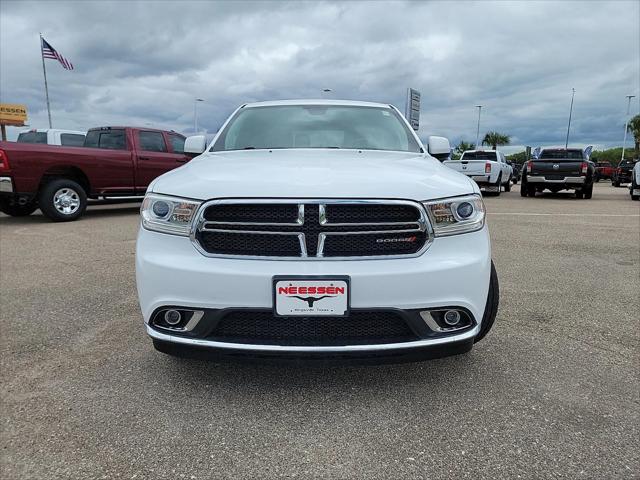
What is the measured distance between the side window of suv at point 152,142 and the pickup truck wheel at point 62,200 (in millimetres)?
1800

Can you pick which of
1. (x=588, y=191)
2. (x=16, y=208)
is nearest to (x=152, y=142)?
(x=16, y=208)

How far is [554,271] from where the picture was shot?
5117 mm

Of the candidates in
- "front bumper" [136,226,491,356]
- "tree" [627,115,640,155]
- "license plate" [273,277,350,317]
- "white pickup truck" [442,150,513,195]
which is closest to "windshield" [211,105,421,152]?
"front bumper" [136,226,491,356]

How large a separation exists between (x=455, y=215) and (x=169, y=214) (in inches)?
54.6

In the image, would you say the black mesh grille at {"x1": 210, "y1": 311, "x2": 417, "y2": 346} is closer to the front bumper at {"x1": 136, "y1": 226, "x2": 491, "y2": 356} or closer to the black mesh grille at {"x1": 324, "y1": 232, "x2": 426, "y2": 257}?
the front bumper at {"x1": 136, "y1": 226, "x2": 491, "y2": 356}

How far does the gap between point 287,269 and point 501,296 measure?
2713 millimetres

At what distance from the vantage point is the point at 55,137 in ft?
41.9

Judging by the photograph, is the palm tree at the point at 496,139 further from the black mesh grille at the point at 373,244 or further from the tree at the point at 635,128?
the black mesh grille at the point at 373,244

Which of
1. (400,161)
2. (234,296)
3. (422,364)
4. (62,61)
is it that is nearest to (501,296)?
(422,364)

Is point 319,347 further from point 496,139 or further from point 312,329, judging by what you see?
point 496,139

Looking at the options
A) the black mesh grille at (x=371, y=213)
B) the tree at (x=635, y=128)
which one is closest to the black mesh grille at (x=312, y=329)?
the black mesh grille at (x=371, y=213)

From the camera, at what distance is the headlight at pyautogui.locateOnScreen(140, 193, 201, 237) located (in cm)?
227

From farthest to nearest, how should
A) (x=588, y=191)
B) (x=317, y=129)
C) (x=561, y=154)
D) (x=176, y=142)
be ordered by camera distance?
(x=561, y=154) → (x=588, y=191) → (x=176, y=142) → (x=317, y=129)

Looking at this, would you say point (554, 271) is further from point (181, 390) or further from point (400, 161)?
point (181, 390)
